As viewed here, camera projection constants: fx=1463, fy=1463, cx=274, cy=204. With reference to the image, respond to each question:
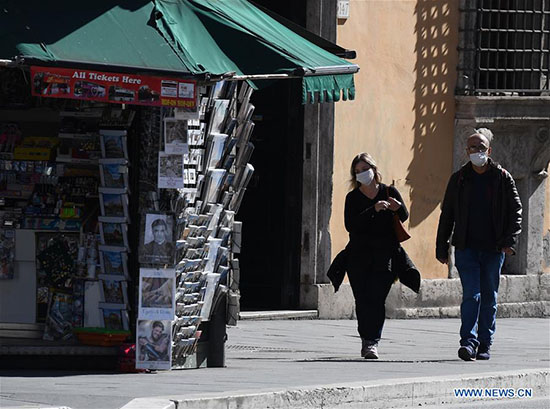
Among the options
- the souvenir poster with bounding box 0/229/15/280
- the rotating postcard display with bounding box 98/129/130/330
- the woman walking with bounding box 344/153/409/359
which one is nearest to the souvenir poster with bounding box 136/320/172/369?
the rotating postcard display with bounding box 98/129/130/330

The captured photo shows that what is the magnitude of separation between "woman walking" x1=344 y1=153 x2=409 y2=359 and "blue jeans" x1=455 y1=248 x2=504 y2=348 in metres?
0.60

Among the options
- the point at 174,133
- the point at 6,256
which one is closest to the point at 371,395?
the point at 174,133

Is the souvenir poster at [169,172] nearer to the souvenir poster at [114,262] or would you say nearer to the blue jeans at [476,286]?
the souvenir poster at [114,262]

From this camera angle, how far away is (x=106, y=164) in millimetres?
10484

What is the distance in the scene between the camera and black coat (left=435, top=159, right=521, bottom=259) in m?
11.9

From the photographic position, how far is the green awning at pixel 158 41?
960 centimetres

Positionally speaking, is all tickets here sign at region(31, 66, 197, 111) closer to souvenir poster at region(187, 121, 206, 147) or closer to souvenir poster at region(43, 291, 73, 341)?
souvenir poster at region(187, 121, 206, 147)

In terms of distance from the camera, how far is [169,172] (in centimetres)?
1019

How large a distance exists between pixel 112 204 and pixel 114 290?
623 mm

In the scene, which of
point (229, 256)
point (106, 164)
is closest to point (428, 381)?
point (229, 256)

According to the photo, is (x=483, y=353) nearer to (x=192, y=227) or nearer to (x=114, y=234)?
(x=192, y=227)

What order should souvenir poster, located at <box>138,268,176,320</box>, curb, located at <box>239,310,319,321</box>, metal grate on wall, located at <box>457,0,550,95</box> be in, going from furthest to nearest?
metal grate on wall, located at <box>457,0,550,95</box>
curb, located at <box>239,310,319,321</box>
souvenir poster, located at <box>138,268,176,320</box>

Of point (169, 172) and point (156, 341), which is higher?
point (169, 172)

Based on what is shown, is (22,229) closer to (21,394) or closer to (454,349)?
(21,394)
